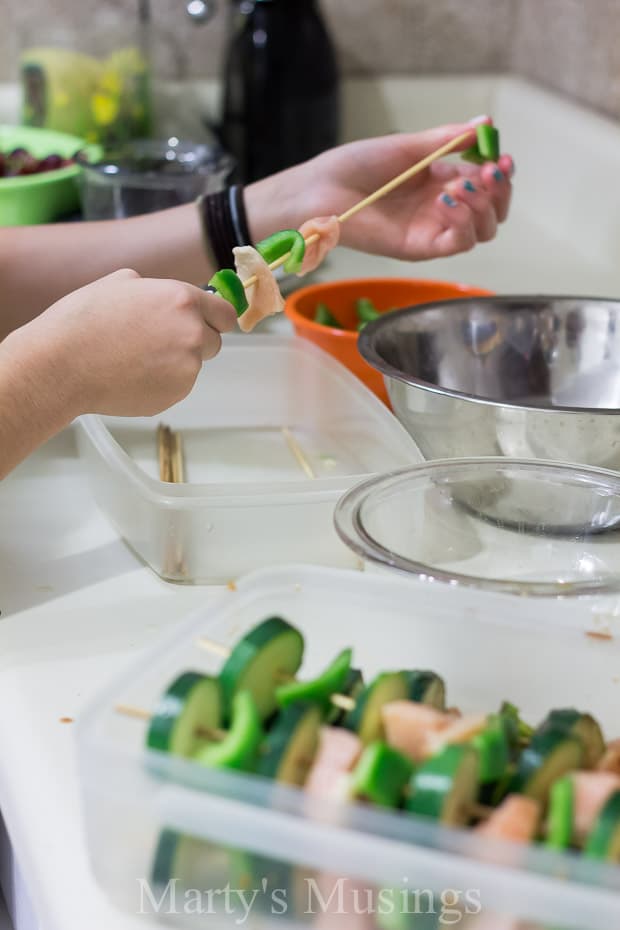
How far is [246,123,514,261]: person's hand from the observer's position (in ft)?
3.69

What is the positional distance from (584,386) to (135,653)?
49 cm

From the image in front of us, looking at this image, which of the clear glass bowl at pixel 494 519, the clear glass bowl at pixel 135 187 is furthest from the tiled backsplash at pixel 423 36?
the clear glass bowl at pixel 494 519

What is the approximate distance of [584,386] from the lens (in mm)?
1034

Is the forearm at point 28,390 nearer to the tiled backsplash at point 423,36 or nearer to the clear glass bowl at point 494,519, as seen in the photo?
→ the clear glass bowl at point 494,519

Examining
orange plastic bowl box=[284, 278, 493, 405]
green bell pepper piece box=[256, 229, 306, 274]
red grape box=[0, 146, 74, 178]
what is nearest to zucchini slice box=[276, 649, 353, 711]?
green bell pepper piece box=[256, 229, 306, 274]

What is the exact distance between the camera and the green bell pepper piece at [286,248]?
848mm

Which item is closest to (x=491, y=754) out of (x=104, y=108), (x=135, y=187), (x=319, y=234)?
(x=319, y=234)

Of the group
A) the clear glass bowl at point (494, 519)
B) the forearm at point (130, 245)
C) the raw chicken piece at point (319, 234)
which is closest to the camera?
the clear glass bowl at point (494, 519)

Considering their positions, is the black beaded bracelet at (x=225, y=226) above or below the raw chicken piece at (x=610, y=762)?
above

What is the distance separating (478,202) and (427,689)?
26.4 inches

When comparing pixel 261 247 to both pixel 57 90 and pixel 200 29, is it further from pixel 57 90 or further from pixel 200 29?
pixel 200 29

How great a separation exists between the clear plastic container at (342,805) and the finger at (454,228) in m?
Result: 0.60

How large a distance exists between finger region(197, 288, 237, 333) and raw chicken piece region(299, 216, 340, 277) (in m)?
0.11

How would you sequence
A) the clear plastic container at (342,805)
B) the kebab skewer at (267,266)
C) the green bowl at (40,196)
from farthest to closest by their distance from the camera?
the green bowl at (40,196) < the kebab skewer at (267,266) < the clear plastic container at (342,805)
